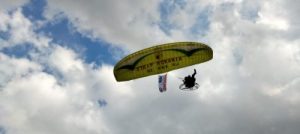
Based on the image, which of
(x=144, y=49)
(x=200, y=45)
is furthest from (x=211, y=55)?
(x=144, y=49)

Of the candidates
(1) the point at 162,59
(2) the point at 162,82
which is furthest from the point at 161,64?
(2) the point at 162,82

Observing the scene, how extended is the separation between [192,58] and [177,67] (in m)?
2.72

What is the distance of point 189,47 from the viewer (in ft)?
328

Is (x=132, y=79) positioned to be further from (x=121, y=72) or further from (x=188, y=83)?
(x=188, y=83)

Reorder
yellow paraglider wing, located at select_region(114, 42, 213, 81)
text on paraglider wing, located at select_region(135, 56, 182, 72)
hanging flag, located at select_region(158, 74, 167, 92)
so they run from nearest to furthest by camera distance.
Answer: yellow paraglider wing, located at select_region(114, 42, 213, 81), text on paraglider wing, located at select_region(135, 56, 182, 72), hanging flag, located at select_region(158, 74, 167, 92)

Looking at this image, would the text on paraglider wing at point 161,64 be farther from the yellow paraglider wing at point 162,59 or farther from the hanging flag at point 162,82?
the hanging flag at point 162,82

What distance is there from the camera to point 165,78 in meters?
105

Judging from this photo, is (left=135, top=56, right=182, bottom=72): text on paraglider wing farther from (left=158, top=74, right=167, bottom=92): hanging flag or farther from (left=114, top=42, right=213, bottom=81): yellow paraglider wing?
(left=158, top=74, right=167, bottom=92): hanging flag

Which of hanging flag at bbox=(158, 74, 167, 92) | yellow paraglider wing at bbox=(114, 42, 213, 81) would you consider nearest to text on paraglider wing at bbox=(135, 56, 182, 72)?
yellow paraglider wing at bbox=(114, 42, 213, 81)

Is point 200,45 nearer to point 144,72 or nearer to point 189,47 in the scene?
point 189,47

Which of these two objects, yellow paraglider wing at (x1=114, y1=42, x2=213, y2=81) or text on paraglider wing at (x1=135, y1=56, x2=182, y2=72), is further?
text on paraglider wing at (x1=135, y1=56, x2=182, y2=72)

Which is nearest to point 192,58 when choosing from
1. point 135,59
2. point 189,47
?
point 189,47

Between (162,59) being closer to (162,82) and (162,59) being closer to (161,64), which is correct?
(161,64)

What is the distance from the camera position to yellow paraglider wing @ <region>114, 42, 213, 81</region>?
9988cm
